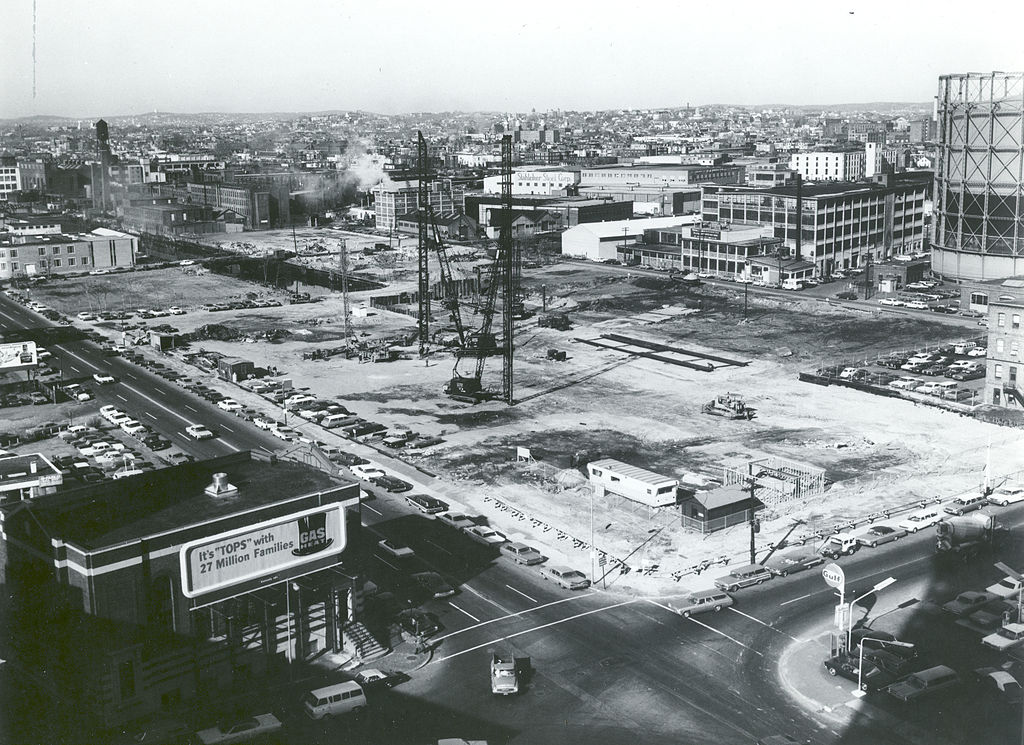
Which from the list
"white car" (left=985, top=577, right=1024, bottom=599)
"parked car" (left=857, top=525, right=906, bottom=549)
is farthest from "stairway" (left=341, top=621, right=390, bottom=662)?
"white car" (left=985, top=577, right=1024, bottom=599)

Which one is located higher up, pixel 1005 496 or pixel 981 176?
pixel 981 176

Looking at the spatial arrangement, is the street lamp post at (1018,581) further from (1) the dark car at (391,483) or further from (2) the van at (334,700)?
(1) the dark car at (391,483)

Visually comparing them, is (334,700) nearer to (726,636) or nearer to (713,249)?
(726,636)

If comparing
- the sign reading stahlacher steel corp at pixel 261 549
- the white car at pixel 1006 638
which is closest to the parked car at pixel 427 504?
the sign reading stahlacher steel corp at pixel 261 549

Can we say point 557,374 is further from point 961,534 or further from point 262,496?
point 262,496

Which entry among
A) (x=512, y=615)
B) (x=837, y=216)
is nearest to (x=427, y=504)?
(x=512, y=615)

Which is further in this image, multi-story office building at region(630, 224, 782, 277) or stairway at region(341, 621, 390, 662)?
multi-story office building at region(630, 224, 782, 277)

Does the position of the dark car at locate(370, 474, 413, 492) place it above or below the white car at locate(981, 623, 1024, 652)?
above

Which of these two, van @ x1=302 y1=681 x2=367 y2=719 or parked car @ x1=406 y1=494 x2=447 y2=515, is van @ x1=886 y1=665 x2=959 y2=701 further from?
parked car @ x1=406 y1=494 x2=447 y2=515
